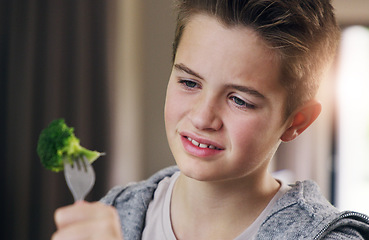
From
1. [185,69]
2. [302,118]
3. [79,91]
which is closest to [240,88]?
[185,69]

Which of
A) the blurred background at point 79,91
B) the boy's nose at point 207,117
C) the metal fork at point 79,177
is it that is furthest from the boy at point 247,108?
the blurred background at point 79,91

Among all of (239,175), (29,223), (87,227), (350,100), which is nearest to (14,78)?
(29,223)

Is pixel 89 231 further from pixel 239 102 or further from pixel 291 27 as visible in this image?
pixel 291 27

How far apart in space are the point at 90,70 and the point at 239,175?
7.36 ft

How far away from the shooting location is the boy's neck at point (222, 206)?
48.1 inches

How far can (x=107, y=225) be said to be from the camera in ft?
2.63

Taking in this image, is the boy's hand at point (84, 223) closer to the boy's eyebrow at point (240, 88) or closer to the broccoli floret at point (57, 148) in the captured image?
the broccoli floret at point (57, 148)

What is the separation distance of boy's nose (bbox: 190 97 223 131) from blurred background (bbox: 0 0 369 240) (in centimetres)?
218

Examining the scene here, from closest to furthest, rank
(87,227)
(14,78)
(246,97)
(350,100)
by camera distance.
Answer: (87,227) → (246,97) → (14,78) → (350,100)

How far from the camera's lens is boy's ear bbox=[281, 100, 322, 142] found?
3.92 feet

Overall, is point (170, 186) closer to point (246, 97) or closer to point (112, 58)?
point (246, 97)

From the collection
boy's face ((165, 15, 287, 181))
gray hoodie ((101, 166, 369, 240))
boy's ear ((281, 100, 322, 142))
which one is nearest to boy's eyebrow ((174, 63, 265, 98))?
boy's face ((165, 15, 287, 181))

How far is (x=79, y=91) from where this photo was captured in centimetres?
315

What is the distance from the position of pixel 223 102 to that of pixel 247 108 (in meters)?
0.05
